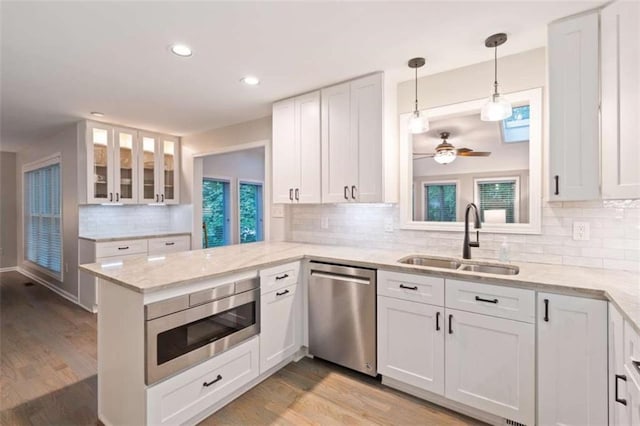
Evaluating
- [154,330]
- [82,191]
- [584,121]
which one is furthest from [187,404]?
[82,191]

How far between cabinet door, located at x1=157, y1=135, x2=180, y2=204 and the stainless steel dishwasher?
3.18 m

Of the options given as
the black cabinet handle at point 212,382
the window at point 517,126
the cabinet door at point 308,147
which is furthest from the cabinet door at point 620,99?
the black cabinet handle at point 212,382

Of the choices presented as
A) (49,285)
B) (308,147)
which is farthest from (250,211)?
(308,147)

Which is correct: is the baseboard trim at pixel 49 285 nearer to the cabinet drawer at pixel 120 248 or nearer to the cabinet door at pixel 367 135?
the cabinet drawer at pixel 120 248

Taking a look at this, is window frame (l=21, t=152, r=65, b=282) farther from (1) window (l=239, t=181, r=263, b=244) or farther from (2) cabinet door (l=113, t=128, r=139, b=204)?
(1) window (l=239, t=181, r=263, b=244)

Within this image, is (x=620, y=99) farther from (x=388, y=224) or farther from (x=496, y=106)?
(x=388, y=224)

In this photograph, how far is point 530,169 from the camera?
2293mm

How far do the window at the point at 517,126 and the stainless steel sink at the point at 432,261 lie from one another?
1019mm

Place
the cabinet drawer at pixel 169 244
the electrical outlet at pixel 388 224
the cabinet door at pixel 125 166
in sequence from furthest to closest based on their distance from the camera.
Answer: the cabinet drawer at pixel 169 244 → the cabinet door at pixel 125 166 → the electrical outlet at pixel 388 224

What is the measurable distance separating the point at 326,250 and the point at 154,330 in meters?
1.56

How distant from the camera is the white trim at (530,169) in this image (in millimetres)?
2254

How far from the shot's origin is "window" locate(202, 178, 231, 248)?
6434mm

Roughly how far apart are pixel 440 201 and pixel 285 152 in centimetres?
154

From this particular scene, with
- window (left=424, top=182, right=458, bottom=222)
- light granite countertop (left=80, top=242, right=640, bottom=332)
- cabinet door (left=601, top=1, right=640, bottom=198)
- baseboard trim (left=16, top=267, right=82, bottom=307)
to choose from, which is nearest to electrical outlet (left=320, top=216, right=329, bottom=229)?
light granite countertop (left=80, top=242, right=640, bottom=332)
